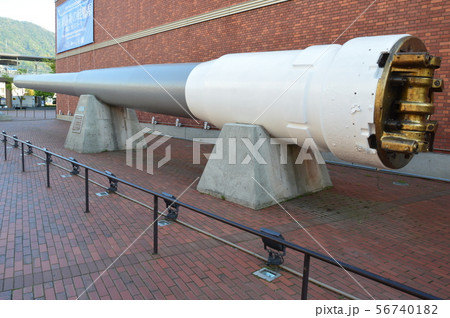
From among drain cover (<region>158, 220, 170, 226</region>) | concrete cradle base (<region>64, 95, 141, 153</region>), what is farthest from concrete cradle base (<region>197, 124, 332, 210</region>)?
concrete cradle base (<region>64, 95, 141, 153</region>)

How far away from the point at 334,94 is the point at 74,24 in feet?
81.0

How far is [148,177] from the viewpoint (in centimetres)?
765

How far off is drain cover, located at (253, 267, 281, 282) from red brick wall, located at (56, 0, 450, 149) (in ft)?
20.5

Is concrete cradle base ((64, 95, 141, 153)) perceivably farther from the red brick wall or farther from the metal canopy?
the metal canopy

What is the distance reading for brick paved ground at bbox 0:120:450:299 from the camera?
323 cm

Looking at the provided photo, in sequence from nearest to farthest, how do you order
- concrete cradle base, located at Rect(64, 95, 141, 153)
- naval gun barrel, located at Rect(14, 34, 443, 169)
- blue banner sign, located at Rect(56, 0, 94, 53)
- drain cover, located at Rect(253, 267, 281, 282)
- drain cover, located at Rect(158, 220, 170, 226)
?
drain cover, located at Rect(253, 267, 281, 282)
naval gun barrel, located at Rect(14, 34, 443, 169)
drain cover, located at Rect(158, 220, 170, 226)
concrete cradle base, located at Rect(64, 95, 141, 153)
blue banner sign, located at Rect(56, 0, 94, 53)

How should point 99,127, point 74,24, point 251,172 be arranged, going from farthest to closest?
point 74,24, point 99,127, point 251,172

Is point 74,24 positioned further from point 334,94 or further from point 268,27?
point 334,94

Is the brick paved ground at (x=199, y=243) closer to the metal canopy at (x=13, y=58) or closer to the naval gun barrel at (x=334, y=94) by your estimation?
the naval gun barrel at (x=334, y=94)

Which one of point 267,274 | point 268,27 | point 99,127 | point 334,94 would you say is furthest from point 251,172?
point 268,27

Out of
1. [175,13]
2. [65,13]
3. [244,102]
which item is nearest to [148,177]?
[244,102]

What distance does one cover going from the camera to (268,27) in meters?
11.2

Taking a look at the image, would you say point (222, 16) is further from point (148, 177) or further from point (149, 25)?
point (148, 177)

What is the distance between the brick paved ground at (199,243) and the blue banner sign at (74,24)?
59.2 feet
